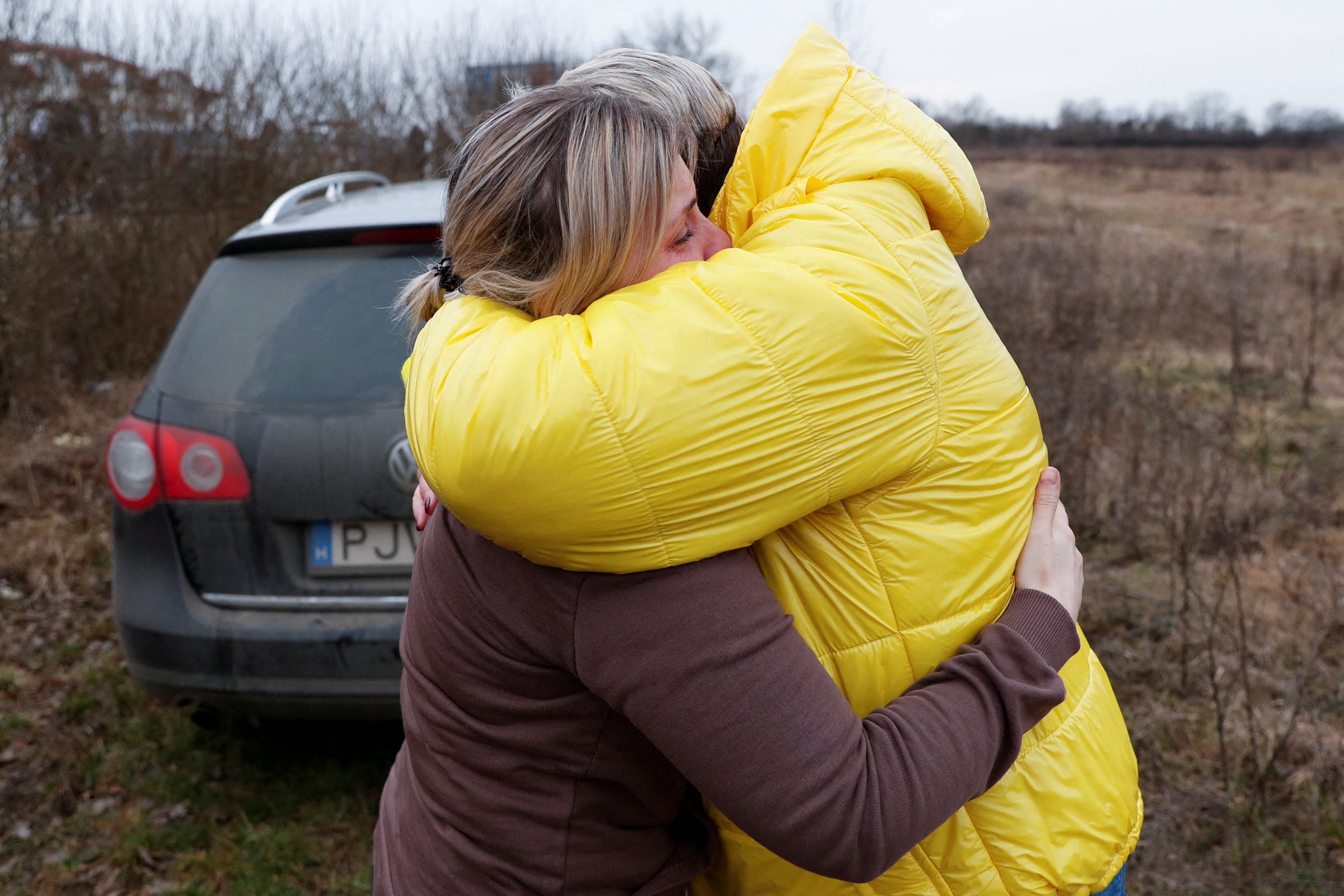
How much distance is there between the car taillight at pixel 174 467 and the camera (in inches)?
102

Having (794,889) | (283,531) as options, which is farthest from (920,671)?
(283,531)

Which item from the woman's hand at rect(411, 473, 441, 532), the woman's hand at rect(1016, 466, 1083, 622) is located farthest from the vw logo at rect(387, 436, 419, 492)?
the woman's hand at rect(1016, 466, 1083, 622)

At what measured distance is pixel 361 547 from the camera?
2592mm

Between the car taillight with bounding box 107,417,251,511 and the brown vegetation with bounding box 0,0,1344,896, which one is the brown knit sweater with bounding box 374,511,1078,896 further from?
the brown vegetation with bounding box 0,0,1344,896

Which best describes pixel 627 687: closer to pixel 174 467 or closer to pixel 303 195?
pixel 174 467

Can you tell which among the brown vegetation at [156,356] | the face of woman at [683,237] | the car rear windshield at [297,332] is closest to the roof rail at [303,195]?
the car rear windshield at [297,332]

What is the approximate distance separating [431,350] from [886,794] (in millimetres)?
615

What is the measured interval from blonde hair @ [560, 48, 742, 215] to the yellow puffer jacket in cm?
7

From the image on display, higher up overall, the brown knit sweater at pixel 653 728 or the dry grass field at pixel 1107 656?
the brown knit sweater at pixel 653 728

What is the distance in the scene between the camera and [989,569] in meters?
1.03

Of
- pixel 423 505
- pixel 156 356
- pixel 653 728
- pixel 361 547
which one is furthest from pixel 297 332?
pixel 156 356

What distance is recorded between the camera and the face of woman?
1.04 meters

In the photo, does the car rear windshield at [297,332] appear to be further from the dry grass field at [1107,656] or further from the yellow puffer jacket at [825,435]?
the yellow puffer jacket at [825,435]

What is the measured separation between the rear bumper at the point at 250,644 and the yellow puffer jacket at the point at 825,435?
1.66 m
